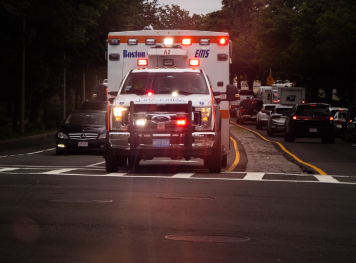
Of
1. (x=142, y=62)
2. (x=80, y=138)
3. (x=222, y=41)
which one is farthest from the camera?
(x=80, y=138)

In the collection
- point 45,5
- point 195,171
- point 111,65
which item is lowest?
point 195,171

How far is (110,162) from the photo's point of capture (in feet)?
50.8

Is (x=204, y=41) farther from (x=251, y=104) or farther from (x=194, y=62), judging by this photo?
(x=251, y=104)

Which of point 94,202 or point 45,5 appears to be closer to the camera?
point 94,202

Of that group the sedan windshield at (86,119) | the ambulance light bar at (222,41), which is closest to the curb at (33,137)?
the sedan windshield at (86,119)

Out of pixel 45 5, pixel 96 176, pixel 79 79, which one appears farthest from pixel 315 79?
pixel 96 176

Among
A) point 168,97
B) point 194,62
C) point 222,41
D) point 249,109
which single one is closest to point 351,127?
point 222,41

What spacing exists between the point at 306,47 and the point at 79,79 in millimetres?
20318

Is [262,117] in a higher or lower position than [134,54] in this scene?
lower

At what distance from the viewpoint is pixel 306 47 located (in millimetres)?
54719

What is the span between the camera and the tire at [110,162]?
15290mm

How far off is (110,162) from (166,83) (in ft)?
7.20

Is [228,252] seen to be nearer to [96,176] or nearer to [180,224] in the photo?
[180,224]

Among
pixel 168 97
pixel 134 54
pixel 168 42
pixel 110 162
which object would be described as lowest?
pixel 110 162
